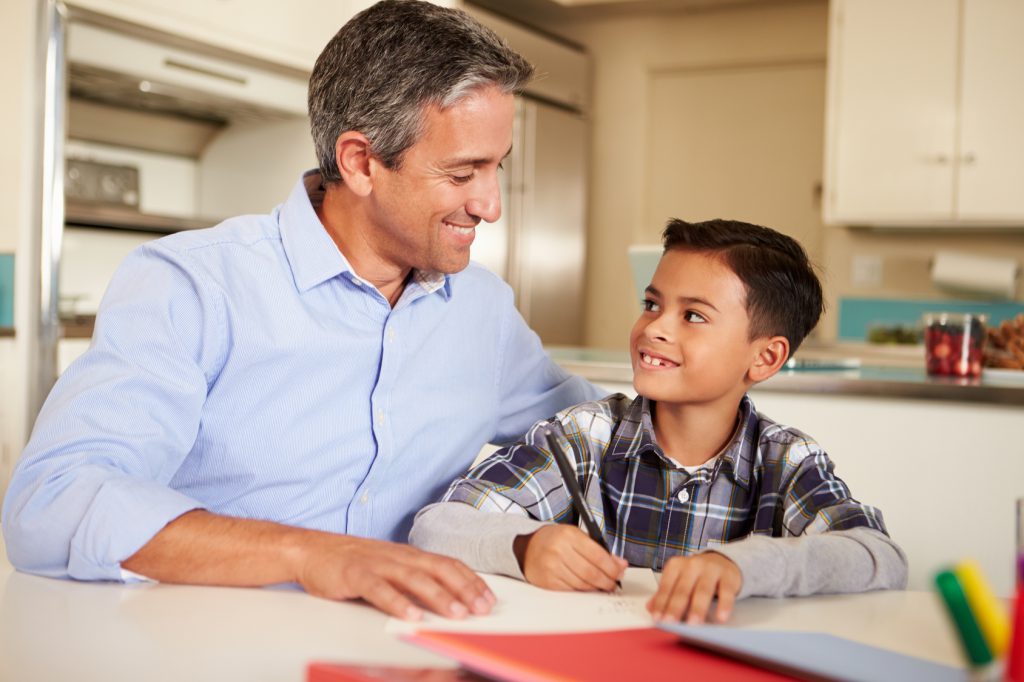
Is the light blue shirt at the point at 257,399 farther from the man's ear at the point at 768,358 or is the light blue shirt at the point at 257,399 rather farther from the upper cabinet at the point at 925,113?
the upper cabinet at the point at 925,113

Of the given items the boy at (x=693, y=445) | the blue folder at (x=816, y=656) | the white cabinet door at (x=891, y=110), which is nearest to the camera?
the blue folder at (x=816, y=656)

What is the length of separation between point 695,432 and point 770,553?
0.43 m

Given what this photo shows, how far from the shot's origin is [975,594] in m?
0.40

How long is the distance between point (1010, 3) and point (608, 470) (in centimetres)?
361

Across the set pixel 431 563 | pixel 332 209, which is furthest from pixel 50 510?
pixel 332 209

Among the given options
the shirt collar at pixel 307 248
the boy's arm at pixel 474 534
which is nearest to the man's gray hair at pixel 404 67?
the shirt collar at pixel 307 248

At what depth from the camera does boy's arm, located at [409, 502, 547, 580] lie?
1021mm

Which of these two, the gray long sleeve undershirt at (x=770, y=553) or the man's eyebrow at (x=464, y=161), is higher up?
the man's eyebrow at (x=464, y=161)

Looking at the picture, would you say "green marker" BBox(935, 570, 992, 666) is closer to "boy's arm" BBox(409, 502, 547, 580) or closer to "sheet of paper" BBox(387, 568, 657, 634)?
"sheet of paper" BBox(387, 568, 657, 634)

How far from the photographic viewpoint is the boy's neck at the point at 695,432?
1.34 m

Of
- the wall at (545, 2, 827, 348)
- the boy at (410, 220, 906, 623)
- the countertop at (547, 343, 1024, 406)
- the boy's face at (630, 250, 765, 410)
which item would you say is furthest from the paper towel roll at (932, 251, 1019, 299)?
the boy's face at (630, 250, 765, 410)

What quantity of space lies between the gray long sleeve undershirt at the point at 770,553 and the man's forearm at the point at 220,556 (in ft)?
0.61

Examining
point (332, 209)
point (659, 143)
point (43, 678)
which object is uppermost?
point (659, 143)

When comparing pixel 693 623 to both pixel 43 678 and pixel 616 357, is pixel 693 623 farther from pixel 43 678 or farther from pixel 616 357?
pixel 616 357
